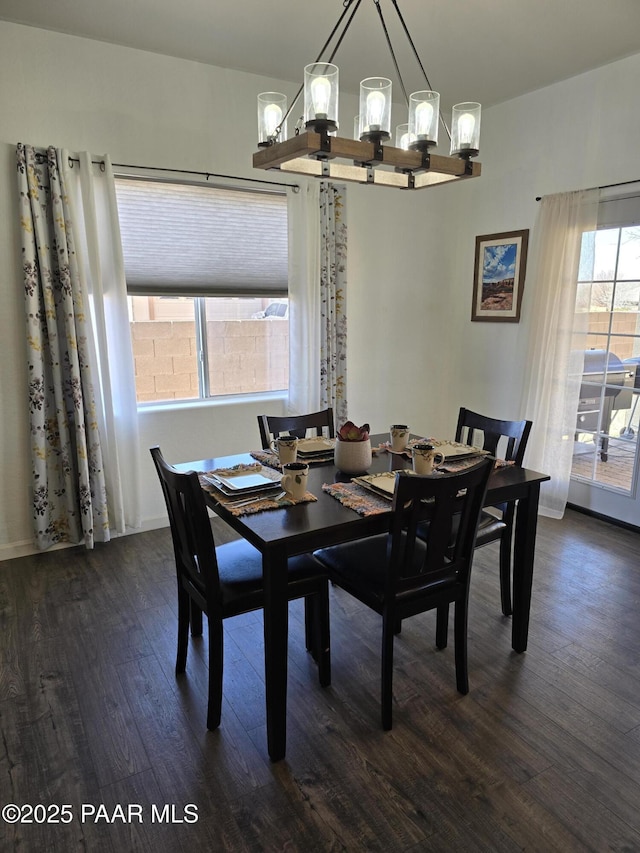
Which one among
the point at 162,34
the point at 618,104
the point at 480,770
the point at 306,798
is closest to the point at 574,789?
the point at 480,770

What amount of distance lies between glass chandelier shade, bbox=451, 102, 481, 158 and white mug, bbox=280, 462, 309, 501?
51.8 inches

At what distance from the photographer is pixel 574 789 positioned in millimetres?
1682

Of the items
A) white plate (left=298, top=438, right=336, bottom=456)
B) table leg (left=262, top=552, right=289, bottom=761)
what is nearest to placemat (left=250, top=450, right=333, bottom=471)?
white plate (left=298, top=438, right=336, bottom=456)

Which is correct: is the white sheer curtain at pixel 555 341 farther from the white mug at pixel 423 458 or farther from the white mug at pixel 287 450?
the white mug at pixel 287 450

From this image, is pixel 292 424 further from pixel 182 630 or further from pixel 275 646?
pixel 275 646

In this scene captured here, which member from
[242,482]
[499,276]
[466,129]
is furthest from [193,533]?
[499,276]

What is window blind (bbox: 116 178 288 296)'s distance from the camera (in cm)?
331

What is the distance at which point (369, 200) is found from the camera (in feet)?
13.5

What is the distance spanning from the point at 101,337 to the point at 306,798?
8.45 feet

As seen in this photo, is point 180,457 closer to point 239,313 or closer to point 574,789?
point 239,313

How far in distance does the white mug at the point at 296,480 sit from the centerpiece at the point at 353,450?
0.32 meters

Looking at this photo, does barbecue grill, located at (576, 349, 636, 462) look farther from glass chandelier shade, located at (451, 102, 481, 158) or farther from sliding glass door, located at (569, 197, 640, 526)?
glass chandelier shade, located at (451, 102, 481, 158)

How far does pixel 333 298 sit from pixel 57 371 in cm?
191

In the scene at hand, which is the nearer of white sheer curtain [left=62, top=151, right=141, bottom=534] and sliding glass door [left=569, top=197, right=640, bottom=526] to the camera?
white sheer curtain [left=62, top=151, right=141, bottom=534]
